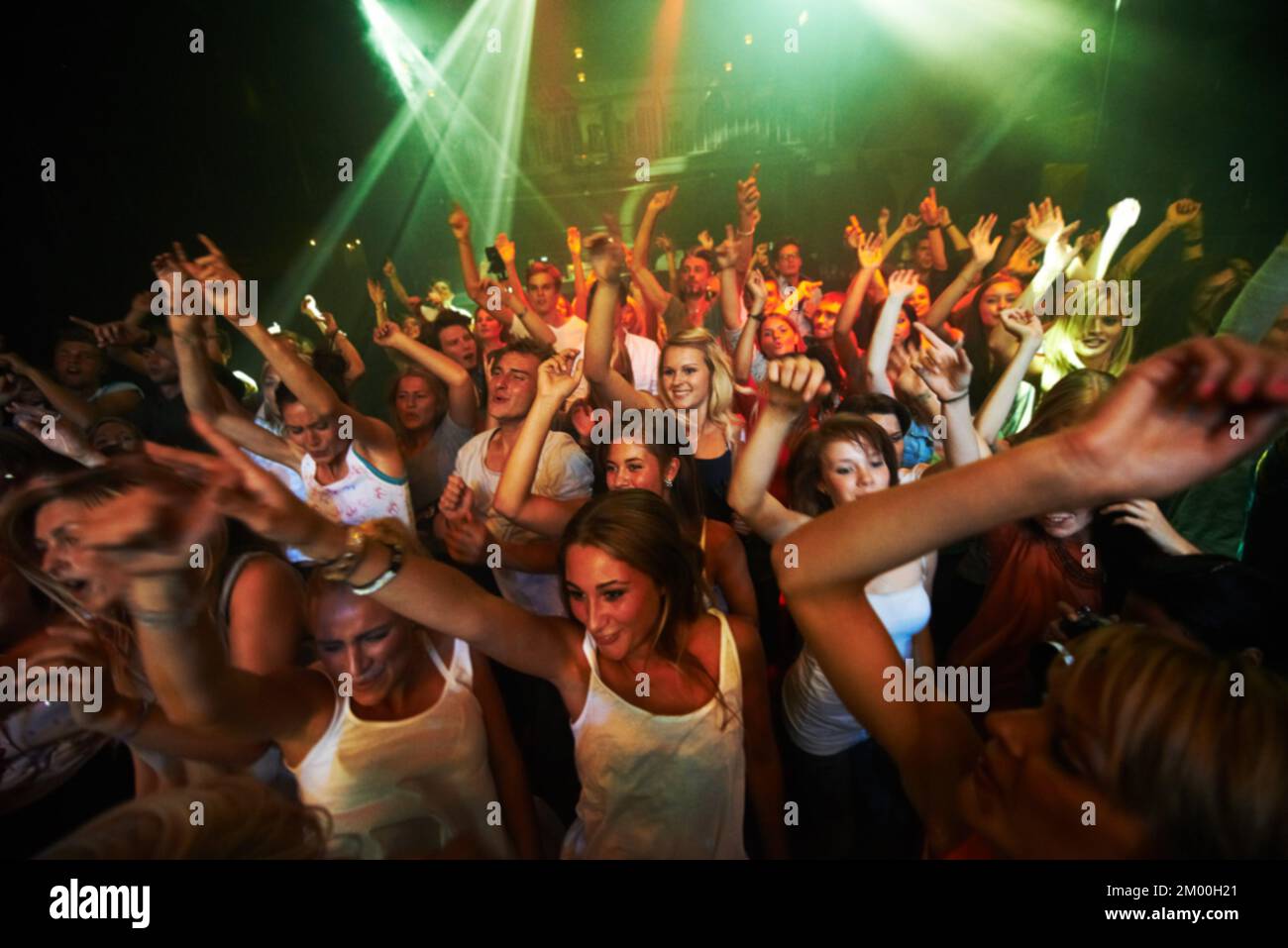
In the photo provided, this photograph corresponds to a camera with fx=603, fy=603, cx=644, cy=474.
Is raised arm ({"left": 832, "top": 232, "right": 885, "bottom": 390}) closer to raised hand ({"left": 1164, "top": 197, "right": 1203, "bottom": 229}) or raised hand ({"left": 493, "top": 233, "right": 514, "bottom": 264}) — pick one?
raised hand ({"left": 1164, "top": 197, "right": 1203, "bottom": 229})

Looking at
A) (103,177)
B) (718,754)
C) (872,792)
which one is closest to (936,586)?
(872,792)

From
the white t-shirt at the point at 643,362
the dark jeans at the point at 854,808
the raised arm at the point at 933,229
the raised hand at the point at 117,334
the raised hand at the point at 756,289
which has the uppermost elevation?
the raised arm at the point at 933,229

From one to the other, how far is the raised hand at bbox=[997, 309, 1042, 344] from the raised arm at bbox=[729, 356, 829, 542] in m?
1.40

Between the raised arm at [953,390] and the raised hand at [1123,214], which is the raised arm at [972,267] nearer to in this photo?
the raised hand at [1123,214]

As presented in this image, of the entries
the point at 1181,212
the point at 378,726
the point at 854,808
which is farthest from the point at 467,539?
the point at 1181,212

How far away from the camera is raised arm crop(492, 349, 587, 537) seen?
208 cm

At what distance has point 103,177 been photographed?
496 centimetres

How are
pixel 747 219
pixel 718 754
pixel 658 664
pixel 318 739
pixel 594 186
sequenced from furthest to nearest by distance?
pixel 594 186
pixel 747 219
pixel 658 664
pixel 718 754
pixel 318 739

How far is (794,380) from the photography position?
1.30 m

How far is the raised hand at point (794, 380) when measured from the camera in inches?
50.2

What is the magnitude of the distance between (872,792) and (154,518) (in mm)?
1974

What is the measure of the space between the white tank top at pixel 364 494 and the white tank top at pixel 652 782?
4.20 feet

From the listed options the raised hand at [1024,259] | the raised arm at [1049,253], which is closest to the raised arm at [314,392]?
the raised arm at [1049,253]

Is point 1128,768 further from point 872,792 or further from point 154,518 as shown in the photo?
point 154,518
